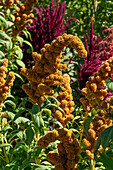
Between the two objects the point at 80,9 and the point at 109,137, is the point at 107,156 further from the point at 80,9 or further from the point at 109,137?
the point at 80,9

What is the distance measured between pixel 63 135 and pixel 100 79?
52cm

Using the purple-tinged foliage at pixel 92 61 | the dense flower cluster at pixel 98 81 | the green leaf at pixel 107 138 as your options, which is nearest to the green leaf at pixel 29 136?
the dense flower cluster at pixel 98 81

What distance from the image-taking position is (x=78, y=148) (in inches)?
62.2

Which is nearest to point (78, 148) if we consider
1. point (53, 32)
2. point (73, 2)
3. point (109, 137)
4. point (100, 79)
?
point (109, 137)

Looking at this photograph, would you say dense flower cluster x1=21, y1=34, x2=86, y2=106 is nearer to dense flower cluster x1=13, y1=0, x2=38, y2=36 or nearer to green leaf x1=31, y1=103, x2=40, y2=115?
green leaf x1=31, y1=103, x2=40, y2=115

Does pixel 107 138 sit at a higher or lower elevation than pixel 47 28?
lower

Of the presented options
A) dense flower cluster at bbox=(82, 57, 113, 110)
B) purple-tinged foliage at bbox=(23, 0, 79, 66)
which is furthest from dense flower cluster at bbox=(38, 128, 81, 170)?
purple-tinged foliage at bbox=(23, 0, 79, 66)

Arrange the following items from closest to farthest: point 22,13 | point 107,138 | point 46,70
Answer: point 107,138 < point 46,70 < point 22,13

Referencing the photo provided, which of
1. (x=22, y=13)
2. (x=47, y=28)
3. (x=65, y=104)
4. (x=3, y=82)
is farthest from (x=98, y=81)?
(x=47, y=28)

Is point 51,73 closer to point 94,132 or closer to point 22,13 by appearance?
point 94,132

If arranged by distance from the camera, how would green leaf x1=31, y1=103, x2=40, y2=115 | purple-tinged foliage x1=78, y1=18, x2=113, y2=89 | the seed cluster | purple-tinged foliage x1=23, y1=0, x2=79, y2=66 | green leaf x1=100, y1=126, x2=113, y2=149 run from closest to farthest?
green leaf x1=100, y1=126, x2=113, y2=149 → the seed cluster → green leaf x1=31, y1=103, x2=40, y2=115 → purple-tinged foliage x1=78, y1=18, x2=113, y2=89 → purple-tinged foliage x1=23, y1=0, x2=79, y2=66

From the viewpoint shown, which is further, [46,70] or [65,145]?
[46,70]

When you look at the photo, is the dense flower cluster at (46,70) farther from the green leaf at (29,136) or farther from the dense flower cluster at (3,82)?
the green leaf at (29,136)

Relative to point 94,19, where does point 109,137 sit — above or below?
below
